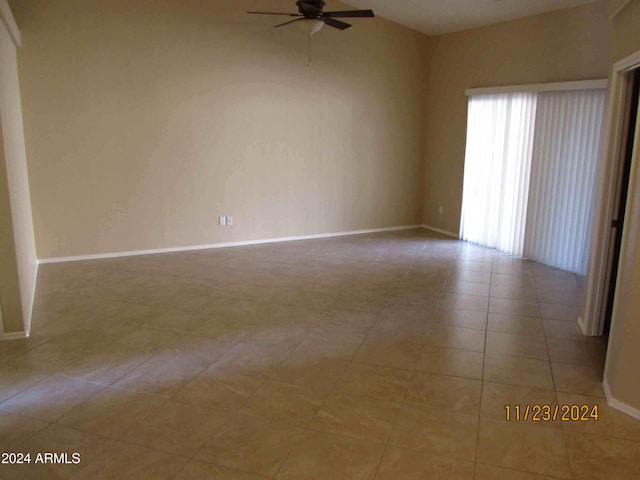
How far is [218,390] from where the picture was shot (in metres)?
2.89

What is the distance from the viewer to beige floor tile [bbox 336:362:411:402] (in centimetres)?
286

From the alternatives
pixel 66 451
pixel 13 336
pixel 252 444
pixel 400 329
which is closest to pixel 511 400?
pixel 400 329

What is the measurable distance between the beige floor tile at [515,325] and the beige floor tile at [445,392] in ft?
3.17

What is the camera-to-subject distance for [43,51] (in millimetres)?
5039

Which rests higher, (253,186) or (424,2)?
(424,2)

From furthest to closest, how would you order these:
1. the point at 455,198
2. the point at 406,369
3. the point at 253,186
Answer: the point at 455,198
the point at 253,186
the point at 406,369

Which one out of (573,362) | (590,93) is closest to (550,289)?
(573,362)

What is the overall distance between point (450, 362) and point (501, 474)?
111cm

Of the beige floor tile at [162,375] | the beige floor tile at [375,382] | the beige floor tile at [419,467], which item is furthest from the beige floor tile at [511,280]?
the beige floor tile at [162,375]

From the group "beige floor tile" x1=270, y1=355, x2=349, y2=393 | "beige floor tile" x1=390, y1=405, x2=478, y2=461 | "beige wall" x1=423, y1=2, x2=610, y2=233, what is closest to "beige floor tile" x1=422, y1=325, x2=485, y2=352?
"beige floor tile" x1=270, y1=355, x2=349, y2=393

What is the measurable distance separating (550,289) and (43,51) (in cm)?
578

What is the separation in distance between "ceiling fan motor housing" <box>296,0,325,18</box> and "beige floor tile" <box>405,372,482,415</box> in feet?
11.4

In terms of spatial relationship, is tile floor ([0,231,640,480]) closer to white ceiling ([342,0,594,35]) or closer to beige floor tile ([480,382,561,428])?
beige floor tile ([480,382,561,428])

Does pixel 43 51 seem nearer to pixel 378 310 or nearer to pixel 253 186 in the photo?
pixel 253 186
